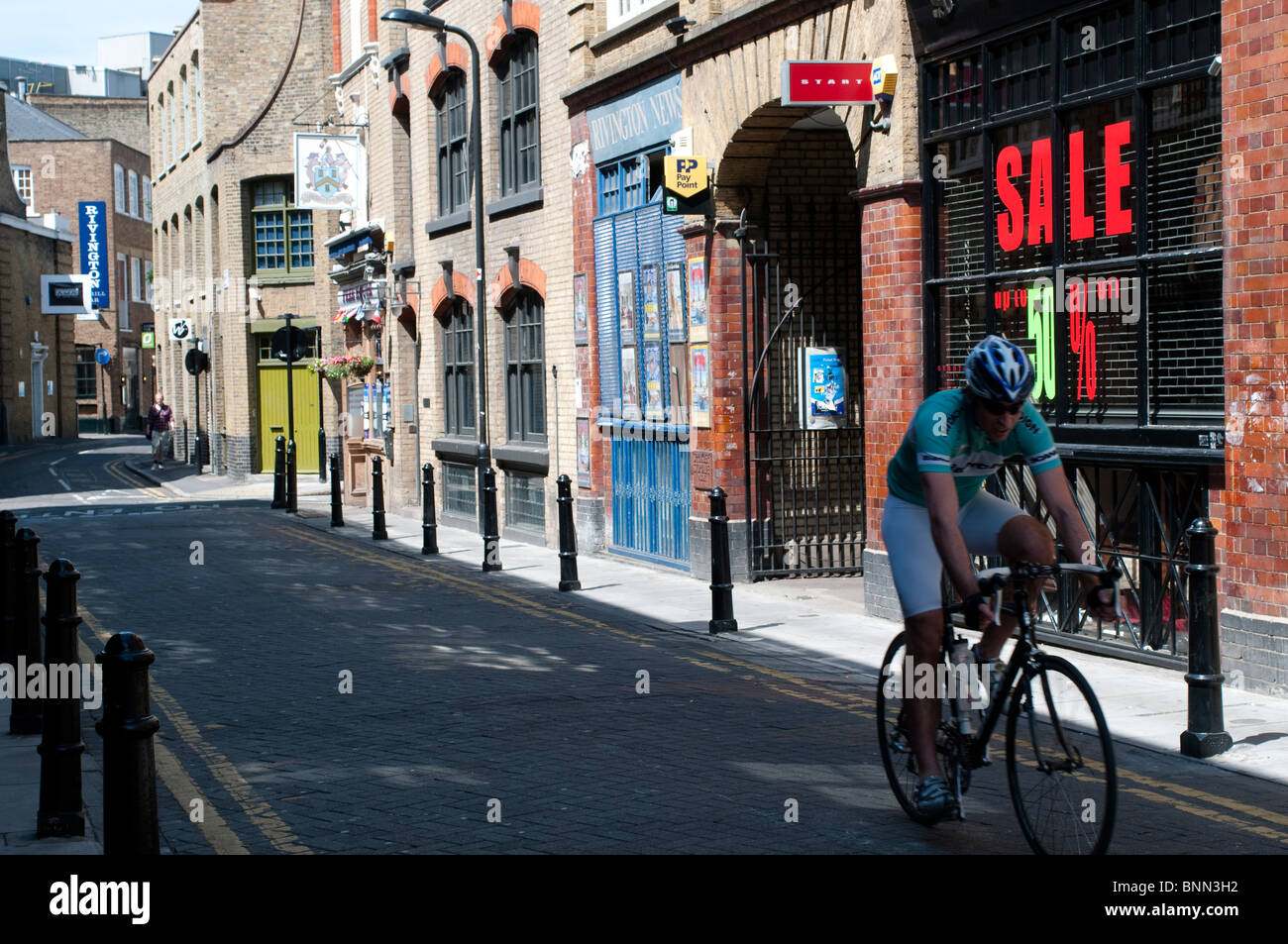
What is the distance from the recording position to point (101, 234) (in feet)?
241

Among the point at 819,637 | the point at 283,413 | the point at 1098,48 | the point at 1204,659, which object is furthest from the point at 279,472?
the point at 1204,659

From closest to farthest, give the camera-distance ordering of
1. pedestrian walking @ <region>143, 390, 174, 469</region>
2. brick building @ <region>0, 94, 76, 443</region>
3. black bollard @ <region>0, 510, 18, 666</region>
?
black bollard @ <region>0, 510, 18, 666</region>
pedestrian walking @ <region>143, 390, 174, 469</region>
brick building @ <region>0, 94, 76, 443</region>

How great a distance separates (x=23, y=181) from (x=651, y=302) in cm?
6678

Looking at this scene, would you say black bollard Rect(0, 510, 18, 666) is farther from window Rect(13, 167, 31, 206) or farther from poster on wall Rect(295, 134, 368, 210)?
window Rect(13, 167, 31, 206)

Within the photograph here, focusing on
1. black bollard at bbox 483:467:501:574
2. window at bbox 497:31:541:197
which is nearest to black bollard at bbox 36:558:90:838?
black bollard at bbox 483:467:501:574

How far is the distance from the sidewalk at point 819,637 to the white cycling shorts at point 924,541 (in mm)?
2233

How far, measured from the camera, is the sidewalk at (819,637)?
8.21 meters

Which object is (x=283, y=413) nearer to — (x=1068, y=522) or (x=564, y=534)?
(x=564, y=534)

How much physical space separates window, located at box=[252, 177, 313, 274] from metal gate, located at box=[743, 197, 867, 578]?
2614 cm

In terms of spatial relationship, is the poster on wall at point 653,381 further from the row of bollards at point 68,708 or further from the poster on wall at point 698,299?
the row of bollards at point 68,708

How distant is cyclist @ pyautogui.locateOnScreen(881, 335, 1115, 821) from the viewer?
18.7 feet
